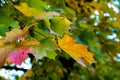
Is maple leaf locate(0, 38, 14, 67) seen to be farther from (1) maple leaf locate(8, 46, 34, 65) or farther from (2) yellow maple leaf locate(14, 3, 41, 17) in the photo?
(2) yellow maple leaf locate(14, 3, 41, 17)

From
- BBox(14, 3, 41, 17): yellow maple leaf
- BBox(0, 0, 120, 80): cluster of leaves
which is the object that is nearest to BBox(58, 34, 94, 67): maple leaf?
BBox(0, 0, 120, 80): cluster of leaves

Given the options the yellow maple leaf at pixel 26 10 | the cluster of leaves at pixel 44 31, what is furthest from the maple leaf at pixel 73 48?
the yellow maple leaf at pixel 26 10

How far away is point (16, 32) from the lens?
2.78ft

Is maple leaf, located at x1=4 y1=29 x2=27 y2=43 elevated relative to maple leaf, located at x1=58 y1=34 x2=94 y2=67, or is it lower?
elevated

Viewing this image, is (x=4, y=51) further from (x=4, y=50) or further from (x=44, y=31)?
(x=44, y=31)

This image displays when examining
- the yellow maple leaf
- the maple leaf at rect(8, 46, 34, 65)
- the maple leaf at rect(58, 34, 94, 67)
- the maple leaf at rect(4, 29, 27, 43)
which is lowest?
the maple leaf at rect(58, 34, 94, 67)

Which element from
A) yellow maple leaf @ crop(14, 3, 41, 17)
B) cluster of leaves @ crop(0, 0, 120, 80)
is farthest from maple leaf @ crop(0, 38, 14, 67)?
yellow maple leaf @ crop(14, 3, 41, 17)

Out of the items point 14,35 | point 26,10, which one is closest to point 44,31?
point 26,10

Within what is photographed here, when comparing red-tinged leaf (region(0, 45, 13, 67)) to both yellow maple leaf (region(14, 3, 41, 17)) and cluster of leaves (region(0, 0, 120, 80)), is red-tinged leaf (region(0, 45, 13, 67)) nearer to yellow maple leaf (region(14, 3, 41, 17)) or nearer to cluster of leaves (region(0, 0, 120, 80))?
cluster of leaves (region(0, 0, 120, 80))

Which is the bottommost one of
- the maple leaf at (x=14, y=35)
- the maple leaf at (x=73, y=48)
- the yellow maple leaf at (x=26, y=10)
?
the maple leaf at (x=73, y=48)

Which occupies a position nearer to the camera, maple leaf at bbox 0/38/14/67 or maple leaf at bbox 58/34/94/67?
maple leaf at bbox 0/38/14/67

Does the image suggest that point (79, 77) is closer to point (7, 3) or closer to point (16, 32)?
point (7, 3)

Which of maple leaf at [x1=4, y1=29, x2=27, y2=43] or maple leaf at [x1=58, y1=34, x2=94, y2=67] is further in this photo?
maple leaf at [x1=58, y1=34, x2=94, y2=67]

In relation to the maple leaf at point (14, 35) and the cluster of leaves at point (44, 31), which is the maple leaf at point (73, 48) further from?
the maple leaf at point (14, 35)
